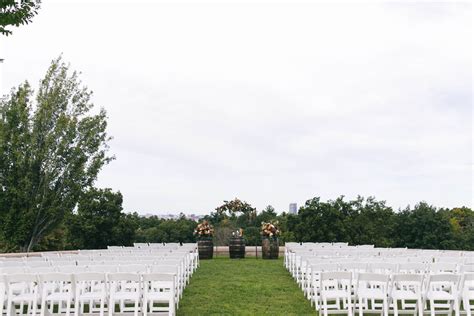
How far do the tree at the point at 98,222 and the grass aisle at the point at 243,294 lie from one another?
5.99m

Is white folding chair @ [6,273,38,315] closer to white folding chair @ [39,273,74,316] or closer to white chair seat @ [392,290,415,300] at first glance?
white folding chair @ [39,273,74,316]

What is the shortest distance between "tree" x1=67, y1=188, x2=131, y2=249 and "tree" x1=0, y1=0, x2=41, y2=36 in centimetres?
1177

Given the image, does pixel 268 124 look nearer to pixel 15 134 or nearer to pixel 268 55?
pixel 268 55

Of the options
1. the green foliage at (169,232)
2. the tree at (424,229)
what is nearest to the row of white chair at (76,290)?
the green foliage at (169,232)

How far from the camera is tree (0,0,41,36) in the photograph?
7.82 m

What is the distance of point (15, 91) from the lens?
17.4 m

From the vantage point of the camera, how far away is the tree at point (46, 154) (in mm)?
16422

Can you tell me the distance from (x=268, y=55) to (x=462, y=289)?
577 inches

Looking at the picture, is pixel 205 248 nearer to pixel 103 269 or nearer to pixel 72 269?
pixel 103 269

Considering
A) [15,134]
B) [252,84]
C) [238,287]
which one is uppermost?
[252,84]

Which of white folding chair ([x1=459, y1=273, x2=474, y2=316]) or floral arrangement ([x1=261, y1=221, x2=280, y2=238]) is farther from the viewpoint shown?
floral arrangement ([x1=261, y1=221, x2=280, y2=238])

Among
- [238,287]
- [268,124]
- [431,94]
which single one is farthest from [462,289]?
[268,124]

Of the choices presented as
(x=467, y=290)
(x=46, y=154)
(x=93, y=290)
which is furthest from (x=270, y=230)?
(x=467, y=290)

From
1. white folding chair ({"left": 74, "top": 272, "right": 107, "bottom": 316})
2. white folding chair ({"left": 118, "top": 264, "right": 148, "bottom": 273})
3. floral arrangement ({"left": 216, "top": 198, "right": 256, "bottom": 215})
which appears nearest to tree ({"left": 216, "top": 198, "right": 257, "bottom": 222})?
floral arrangement ({"left": 216, "top": 198, "right": 256, "bottom": 215})
